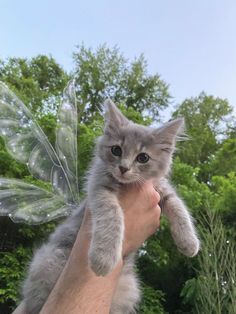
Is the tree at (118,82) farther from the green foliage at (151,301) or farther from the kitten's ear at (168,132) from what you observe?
the kitten's ear at (168,132)

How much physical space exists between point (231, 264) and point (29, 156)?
9.09 feet

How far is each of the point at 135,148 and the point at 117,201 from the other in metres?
0.33

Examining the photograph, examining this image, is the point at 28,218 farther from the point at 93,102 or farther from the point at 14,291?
the point at 93,102

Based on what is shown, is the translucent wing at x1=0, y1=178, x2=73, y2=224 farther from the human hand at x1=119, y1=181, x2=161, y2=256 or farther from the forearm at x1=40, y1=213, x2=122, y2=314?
the forearm at x1=40, y1=213, x2=122, y2=314

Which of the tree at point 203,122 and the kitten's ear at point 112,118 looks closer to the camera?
the kitten's ear at point 112,118

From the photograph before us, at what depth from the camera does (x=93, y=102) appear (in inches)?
617

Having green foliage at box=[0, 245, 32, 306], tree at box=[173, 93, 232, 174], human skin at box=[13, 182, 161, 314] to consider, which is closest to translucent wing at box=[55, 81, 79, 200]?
human skin at box=[13, 182, 161, 314]

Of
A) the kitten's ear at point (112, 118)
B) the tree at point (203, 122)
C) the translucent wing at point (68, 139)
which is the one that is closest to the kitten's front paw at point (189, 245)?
the kitten's ear at point (112, 118)

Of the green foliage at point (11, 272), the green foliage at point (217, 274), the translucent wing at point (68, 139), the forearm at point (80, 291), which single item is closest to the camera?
the forearm at point (80, 291)

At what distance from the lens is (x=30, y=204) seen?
3793 millimetres

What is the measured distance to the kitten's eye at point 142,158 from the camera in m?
2.41

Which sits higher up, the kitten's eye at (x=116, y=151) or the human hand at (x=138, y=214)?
→ the kitten's eye at (x=116, y=151)

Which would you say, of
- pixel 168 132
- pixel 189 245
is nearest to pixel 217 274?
pixel 189 245

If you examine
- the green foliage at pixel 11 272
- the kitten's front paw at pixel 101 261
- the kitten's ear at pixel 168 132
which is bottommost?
the green foliage at pixel 11 272
